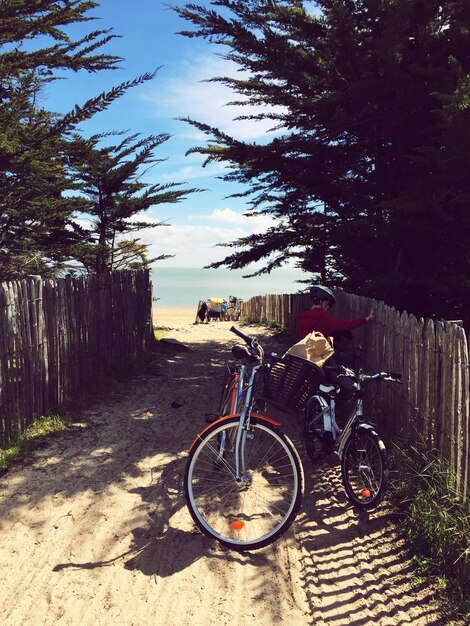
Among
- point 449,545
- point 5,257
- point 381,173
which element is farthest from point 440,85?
point 5,257

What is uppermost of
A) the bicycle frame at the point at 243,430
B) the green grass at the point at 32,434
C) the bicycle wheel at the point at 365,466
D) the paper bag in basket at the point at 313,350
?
the paper bag in basket at the point at 313,350

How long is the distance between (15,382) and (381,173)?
6.96 m

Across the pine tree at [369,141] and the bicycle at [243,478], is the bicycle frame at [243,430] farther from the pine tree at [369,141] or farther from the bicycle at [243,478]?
the pine tree at [369,141]

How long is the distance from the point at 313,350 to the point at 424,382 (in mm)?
1182

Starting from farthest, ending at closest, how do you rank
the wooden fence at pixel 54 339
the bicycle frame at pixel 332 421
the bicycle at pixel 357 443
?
the wooden fence at pixel 54 339
the bicycle frame at pixel 332 421
the bicycle at pixel 357 443

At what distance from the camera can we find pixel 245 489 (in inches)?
172

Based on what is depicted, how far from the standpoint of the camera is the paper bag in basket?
443cm

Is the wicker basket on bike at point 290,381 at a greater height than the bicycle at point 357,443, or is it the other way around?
the wicker basket on bike at point 290,381

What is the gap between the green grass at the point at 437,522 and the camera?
131 inches

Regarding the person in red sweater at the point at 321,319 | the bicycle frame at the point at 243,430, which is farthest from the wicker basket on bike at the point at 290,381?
Result: the person in red sweater at the point at 321,319

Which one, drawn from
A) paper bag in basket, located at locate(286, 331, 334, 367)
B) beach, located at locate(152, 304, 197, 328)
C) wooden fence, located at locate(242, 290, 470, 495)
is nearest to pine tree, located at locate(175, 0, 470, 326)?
wooden fence, located at locate(242, 290, 470, 495)

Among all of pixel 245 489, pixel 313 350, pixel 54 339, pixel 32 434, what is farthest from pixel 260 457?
pixel 54 339

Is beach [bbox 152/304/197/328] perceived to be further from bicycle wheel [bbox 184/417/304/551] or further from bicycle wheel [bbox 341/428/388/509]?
bicycle wheel [bbox 341/428/388/509]

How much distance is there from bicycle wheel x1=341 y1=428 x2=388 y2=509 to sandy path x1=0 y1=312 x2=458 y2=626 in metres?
0.17
